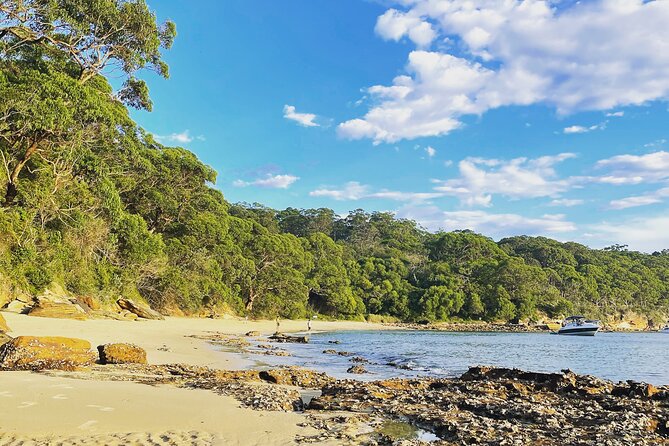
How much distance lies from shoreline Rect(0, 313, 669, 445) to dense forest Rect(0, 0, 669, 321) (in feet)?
49.5

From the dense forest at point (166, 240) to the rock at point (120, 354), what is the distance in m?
12.1

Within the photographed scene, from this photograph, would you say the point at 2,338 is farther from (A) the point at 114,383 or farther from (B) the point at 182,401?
(B) the point at 182,401

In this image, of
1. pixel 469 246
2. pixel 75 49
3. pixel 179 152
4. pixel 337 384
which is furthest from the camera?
pixel 469 246

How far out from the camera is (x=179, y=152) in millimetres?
49656

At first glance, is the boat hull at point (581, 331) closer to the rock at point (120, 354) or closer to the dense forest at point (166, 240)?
the dense forest at point (166, 240)

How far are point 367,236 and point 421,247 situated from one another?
14.6 m

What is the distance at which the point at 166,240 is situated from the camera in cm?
4700

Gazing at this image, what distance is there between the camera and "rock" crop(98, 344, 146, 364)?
11523 mm

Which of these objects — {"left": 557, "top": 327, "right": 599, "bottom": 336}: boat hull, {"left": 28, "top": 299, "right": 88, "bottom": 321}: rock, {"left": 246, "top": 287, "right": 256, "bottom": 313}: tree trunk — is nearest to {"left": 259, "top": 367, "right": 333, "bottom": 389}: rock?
{"left": 28, "top": 299, "right": 88, "bottom": 321}: rock

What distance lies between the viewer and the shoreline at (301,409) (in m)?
5.82

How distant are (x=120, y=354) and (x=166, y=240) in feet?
122

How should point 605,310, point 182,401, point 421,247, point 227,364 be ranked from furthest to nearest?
1. point 421,247
2. point 605,310
3. point 227,364
4. point 182,401

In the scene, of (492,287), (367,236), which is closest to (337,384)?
(492,287)

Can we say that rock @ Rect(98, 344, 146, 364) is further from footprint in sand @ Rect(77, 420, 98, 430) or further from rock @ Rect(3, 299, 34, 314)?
rock @ Rect(3, 299, 34, 314)
